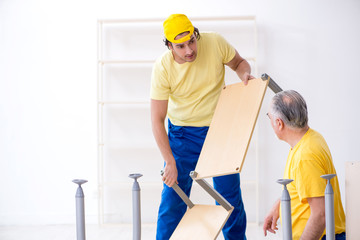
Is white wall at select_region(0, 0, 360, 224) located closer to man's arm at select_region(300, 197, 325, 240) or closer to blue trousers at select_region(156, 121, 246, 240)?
blue trousers at select_region(156, 121, 246, 240)

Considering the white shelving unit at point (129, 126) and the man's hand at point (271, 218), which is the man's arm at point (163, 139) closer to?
the man's hand at point (271, 218)

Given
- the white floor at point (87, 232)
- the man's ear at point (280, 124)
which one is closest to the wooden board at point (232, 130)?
the man's ear at point (280, 124)

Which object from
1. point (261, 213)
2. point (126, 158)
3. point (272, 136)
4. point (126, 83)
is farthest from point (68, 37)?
point (261, 213)

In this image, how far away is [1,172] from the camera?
4051 millimetres

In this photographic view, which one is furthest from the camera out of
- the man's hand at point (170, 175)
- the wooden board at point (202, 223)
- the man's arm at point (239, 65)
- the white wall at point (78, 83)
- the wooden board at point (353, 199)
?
the white wall at point (78, 83)

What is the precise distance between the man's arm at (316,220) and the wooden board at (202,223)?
1.47ft

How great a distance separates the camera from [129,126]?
12.9 feet

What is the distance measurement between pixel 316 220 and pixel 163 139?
3.06 ft

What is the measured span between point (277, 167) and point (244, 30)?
3.87 ft

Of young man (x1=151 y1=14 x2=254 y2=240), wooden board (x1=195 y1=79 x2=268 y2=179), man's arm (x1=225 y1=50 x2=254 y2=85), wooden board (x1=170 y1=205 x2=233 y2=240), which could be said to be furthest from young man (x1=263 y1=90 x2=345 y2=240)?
man's arm (x1=225 y1=50 x2=254 y2=85)

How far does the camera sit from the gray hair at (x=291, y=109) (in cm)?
167

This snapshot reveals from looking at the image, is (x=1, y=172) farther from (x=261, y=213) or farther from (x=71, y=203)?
(x=261, y=213)

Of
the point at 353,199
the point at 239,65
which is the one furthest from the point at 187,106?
the point at 353,199

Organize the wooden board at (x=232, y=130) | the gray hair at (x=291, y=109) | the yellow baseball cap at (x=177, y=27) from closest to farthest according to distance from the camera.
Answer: the gray hair at (x=291, y=109) → the wooden board at (x=232, y=130) → the yellow baseball cap at (x=177, y=27)
